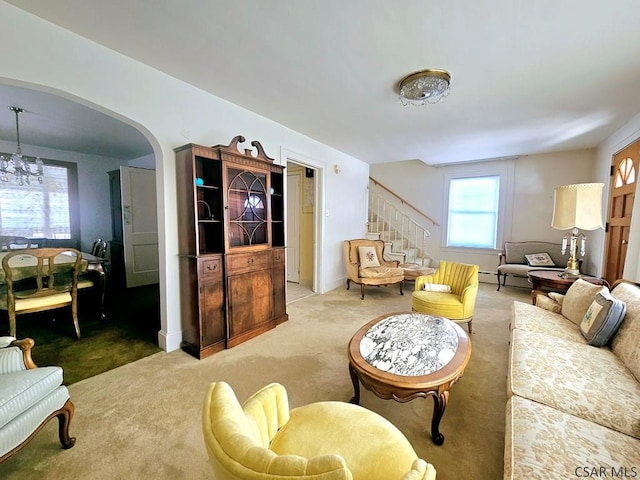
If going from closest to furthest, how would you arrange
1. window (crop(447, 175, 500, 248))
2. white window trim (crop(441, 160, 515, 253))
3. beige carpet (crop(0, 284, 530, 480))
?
beige carpet (crop(0, 284, 530, 480)) < white window trim (crop(441, 160, 515, 253)) < window (crop(447, 175, 500, 248))

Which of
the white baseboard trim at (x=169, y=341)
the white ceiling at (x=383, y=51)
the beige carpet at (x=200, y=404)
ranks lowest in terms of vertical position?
the beige carpet at (x=200, y=404)

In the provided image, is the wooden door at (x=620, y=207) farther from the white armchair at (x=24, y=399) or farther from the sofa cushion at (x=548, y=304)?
the white armchair at (x=24, y=399)

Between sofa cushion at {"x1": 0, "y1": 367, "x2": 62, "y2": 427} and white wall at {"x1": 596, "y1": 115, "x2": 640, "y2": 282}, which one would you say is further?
white wall at {"x1": 596, "y1": 115, "x2": 640, "y2": 282}

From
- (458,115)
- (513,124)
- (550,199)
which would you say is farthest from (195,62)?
(550,199)

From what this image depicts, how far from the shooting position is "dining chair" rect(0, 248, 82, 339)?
2.45 meters

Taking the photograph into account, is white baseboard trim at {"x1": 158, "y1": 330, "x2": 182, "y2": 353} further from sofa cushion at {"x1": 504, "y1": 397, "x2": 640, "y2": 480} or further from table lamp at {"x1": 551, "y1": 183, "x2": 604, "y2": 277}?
table lamp at {"x1": 551, "y1": 183, "x2": 604, "y2": 277}

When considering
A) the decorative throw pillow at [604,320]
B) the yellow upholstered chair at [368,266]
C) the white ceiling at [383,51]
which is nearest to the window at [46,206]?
the white ceiling at [383,51]

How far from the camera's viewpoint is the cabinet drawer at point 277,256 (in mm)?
3145

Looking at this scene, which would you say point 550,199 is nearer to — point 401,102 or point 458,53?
point 401,102

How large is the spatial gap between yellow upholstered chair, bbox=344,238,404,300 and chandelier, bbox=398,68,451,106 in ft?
8.86

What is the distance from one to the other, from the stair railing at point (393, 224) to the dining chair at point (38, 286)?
5.04 meters

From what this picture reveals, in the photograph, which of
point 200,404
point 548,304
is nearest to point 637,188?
point 548,304

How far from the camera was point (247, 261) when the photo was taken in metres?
2.81

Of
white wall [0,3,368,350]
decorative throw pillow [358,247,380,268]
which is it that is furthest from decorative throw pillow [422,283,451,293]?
white wall [0,3,368,350]
